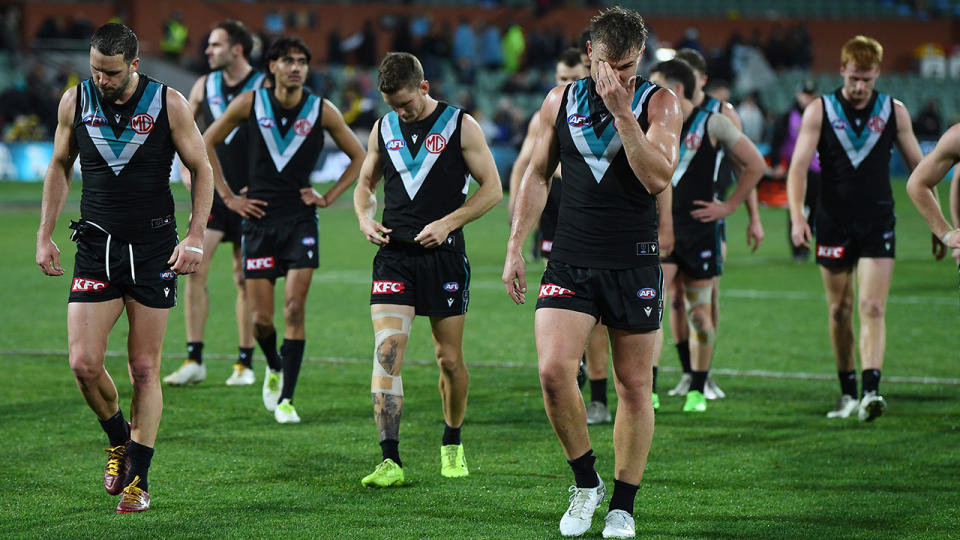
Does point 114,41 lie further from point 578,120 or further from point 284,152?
point 284,152

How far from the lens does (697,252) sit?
28.9 ft

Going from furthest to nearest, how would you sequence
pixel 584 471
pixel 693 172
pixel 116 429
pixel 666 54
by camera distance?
pixel 666 54 → pixel 693 172 → pixel 116 429 → pixel 584 471

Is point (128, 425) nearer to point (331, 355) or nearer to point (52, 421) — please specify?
point (52, 421)

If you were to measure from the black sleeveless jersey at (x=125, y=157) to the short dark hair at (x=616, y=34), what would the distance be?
213 centimetres

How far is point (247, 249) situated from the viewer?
8391mm

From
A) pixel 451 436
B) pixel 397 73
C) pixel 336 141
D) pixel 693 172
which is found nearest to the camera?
pixel 397 73

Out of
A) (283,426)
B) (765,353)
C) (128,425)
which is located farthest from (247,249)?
(765,353)

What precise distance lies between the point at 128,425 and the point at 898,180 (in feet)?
91.3

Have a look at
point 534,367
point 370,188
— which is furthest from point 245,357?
point 370,188

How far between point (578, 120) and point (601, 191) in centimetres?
32

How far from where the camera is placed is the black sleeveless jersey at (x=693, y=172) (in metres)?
8.63

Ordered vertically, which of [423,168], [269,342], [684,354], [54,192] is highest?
[423,168]

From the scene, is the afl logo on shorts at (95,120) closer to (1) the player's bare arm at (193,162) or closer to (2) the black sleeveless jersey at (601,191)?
(1) the player's bare arm at (193,162)

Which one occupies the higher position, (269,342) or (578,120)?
(578,120)
